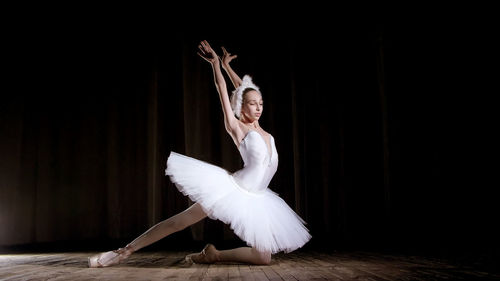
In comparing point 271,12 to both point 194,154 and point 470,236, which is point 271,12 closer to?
point 194,154

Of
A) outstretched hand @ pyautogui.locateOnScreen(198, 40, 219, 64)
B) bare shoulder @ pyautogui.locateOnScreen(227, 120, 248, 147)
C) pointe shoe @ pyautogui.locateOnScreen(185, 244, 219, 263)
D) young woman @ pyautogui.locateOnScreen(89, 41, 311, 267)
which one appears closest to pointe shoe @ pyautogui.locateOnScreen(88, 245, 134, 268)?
young woman @ pyautogui.locateOnScreen(89, 41, 311, 267)

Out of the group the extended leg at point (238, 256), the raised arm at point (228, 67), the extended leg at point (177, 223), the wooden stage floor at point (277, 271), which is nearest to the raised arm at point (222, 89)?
the raised arm at point (228, 67)

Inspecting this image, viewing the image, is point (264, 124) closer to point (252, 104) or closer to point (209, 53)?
point (252, 104)

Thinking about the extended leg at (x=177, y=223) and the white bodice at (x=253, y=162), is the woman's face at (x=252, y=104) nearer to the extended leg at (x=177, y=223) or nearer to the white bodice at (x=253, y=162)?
the white bodice at (x=253, y=162)

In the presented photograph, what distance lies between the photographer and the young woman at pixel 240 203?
2.05 m

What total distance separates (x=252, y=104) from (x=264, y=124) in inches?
83.0

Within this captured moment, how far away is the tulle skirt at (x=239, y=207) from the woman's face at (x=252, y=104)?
1.21ft

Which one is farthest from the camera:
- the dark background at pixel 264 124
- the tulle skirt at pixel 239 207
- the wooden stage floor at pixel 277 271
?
the dark background at pixel 264 124

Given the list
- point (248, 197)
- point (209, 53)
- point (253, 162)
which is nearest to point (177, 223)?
point (248, 197)

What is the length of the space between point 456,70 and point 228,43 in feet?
7.86

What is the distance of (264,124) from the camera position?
4.43m

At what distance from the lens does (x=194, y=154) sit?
4344mm

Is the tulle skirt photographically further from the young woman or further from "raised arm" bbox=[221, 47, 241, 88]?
"raised arm" bbox=[221, 47, 241, 88]

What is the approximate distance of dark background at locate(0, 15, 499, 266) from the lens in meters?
4.16
